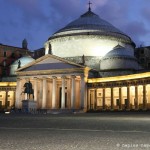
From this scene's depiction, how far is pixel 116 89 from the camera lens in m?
80.2

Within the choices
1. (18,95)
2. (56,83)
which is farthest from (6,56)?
(56,83)

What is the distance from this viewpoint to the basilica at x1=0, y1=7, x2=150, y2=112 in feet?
250

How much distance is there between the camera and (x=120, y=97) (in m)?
A: 77.0

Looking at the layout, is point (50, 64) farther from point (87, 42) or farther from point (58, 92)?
point (87, 42)

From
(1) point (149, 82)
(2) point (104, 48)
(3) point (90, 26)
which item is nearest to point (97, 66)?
(2) point (104, 48)

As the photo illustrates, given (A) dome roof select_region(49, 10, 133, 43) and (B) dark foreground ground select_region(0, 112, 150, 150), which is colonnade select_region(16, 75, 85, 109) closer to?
(A) dome roof select_region(49, 10, 133, 43)

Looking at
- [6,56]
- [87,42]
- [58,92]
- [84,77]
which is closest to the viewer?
[84,77]

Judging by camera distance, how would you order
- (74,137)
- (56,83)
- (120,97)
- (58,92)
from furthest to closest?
(58,92)
(56,83)
(120,97)
(74,137)

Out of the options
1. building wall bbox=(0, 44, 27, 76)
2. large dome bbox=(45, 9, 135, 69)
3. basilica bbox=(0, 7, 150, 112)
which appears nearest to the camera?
basilica bbox=(0, 7, 150, 112)

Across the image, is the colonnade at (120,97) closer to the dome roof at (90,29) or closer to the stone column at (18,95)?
the dome roof at (90,29)

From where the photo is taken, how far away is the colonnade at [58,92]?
78938 millimetres

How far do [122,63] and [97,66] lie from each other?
7726 millimetres

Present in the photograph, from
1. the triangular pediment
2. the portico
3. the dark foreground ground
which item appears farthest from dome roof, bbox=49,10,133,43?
the dark foreground ground

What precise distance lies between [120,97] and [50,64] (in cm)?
1828
